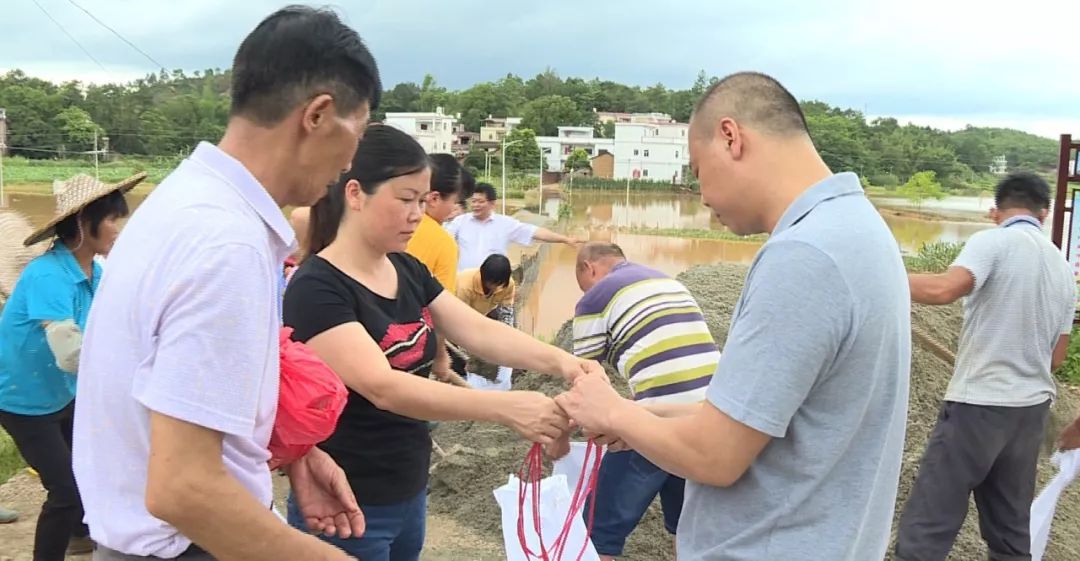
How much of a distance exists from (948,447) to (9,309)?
3.88 m

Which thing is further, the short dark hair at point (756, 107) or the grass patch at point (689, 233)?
the grass patch at point (689, 233)

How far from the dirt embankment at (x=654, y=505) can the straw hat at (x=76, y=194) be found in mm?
2428

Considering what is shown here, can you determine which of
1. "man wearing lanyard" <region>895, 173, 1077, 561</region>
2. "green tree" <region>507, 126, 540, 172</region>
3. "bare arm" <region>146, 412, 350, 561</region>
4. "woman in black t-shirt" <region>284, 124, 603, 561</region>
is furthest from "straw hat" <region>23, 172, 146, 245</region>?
"green tree" <region>507, 126, 540, 172</region>

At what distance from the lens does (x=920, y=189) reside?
3366cm

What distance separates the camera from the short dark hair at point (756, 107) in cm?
152

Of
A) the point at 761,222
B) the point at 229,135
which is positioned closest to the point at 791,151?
the point at 761,222

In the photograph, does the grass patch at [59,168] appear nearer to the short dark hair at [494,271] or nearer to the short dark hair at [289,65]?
the short dark hair at [494,271]

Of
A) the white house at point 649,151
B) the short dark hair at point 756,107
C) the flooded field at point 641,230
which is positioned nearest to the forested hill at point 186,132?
the flooded field at point 641,230

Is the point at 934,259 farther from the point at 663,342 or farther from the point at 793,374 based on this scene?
the point at 793,374

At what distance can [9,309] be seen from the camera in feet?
10.5

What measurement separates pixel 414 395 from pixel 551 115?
62062mm

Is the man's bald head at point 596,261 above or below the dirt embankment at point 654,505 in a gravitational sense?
above

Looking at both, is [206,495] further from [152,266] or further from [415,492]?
[415,492]

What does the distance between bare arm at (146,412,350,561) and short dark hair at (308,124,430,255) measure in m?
1.07
